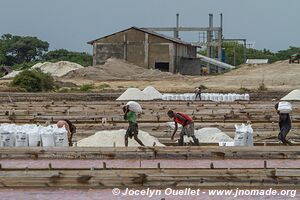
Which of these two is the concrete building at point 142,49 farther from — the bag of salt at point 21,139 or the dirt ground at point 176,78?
the bag of salt at point 21,139

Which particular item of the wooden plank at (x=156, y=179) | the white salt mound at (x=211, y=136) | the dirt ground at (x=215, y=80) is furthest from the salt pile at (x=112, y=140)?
the dirt ground at (x=215, y=80)

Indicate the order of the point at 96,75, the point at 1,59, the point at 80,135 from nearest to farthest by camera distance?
the point at 80,135 < the point at 96,75 < the point at 1,59

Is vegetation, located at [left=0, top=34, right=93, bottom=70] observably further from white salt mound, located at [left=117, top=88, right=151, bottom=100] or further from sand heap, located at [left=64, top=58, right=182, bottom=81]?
white salt mound, located at [left=117, top=88, right=151, bottom=100]

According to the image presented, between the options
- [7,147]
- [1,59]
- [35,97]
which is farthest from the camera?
[1,59]

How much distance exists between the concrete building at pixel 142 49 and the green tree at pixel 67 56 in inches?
769

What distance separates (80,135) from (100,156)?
3.57 meters

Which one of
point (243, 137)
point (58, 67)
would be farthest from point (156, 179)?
point (58, 67)

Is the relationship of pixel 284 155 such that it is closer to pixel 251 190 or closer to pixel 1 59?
pixel 251 190

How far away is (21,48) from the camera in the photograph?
59594 mm

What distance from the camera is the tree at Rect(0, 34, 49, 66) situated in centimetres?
5909

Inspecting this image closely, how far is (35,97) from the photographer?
2391 centimetres

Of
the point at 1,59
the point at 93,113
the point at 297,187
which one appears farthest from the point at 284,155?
the point at 1,59

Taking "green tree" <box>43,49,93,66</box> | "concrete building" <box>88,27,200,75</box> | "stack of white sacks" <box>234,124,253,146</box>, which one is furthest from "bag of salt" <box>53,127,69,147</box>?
"green tree" <box>43,49,93,66</box>

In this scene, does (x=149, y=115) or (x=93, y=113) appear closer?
(x=149, y=115)
